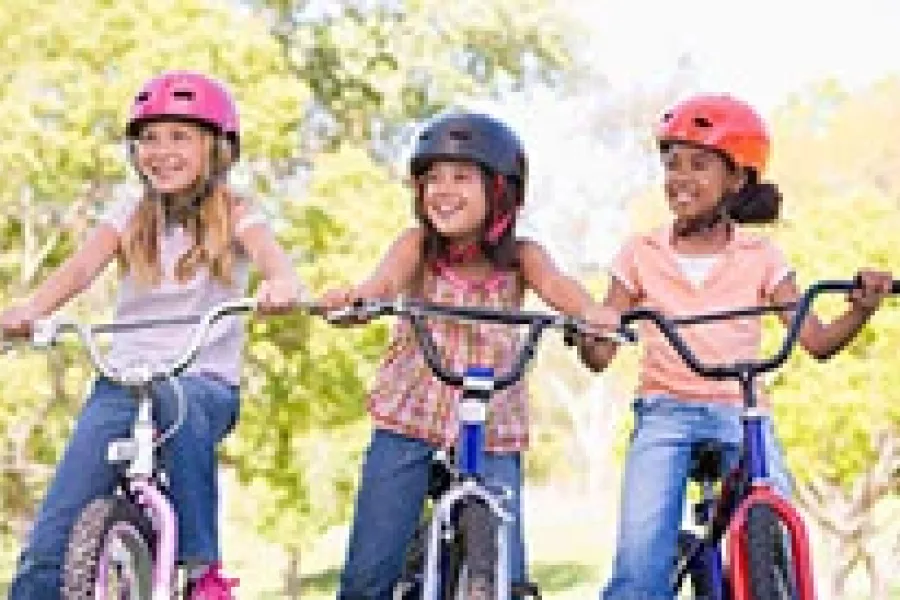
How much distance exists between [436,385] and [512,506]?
19.8 inches

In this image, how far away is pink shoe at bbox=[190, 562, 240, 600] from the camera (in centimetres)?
Answer: 507

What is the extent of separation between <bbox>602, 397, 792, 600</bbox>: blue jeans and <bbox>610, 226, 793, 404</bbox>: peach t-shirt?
0.10 m

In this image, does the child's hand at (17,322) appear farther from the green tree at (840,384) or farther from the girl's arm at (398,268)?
the green tree at (840,384)

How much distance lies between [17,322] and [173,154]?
2.24ft

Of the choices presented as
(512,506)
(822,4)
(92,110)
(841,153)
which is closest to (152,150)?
(512,506)

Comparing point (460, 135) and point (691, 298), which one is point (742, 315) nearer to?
point (691, 298)

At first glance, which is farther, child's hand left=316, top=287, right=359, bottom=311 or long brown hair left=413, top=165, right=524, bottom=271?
long brown hair left=413, top=165, right=524, bottom=271

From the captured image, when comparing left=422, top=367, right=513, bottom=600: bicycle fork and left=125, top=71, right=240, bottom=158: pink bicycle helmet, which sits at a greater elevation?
left=125, top=71, right=240, bottom=158: pink bicycle helmet

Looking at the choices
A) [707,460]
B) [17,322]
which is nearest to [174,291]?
[17,322]

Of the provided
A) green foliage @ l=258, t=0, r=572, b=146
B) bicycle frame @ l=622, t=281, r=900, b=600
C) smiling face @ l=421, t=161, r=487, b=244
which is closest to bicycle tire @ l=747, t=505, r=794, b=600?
bicycle frame @ l=622, t=281, r=900, b=600

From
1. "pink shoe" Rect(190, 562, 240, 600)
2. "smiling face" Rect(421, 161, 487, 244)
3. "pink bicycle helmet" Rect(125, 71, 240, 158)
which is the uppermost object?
"pink bicycle helmet" Rect(125, 71, 240, 158)

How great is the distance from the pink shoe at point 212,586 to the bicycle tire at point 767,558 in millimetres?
1369

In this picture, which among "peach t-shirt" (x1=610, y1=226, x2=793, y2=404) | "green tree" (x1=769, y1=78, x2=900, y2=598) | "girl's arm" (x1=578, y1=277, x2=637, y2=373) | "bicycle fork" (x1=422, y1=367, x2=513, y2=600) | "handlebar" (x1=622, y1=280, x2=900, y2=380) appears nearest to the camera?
"bicycle fork" (x1=422, y1=367, x2=513, y2=600)

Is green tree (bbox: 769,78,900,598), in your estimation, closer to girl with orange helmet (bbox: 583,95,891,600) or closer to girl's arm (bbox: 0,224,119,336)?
girl with orange helmet (bbox: 583,95,891,600)
